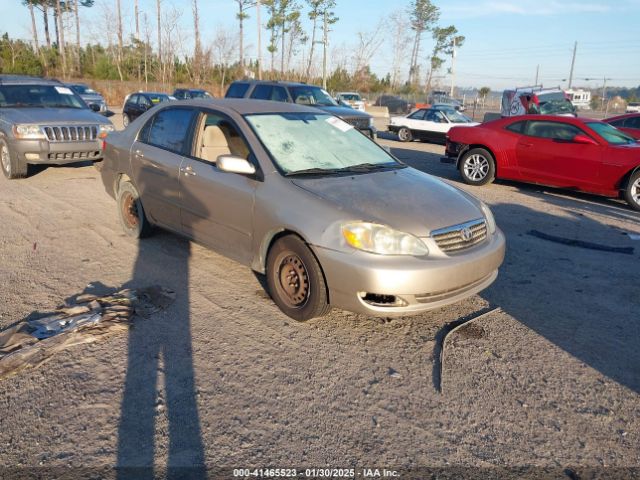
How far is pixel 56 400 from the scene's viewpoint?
2924mm

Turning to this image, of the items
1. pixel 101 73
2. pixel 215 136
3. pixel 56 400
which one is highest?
pixel 101 73

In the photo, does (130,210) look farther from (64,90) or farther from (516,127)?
(516,127)

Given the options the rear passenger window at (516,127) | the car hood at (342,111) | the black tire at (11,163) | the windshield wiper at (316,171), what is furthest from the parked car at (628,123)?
the black tire at (11,163)

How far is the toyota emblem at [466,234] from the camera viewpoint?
376 cm

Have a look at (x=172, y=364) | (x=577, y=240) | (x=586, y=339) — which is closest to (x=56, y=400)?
(x=172, y=364)

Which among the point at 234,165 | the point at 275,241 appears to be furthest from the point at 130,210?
the point at 275,241

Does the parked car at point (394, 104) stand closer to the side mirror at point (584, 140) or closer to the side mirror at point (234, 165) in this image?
the side mirror at point (584, 140)

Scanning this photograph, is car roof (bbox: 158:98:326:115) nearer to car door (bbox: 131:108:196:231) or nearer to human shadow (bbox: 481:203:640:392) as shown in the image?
car door (bbox: 131:108:196:231)

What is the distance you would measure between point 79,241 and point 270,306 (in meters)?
2.92

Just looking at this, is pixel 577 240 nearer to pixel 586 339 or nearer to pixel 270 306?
pixel 586 339

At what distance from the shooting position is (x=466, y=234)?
12.5 ft

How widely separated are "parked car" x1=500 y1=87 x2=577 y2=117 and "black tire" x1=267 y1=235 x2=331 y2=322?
19.2 m

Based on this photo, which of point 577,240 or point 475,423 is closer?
point 475,423

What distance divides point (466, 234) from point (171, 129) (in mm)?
3232
